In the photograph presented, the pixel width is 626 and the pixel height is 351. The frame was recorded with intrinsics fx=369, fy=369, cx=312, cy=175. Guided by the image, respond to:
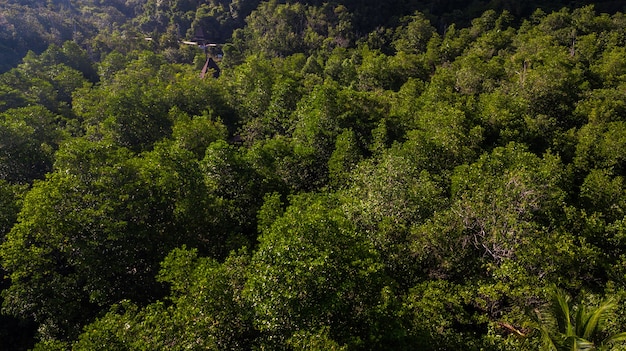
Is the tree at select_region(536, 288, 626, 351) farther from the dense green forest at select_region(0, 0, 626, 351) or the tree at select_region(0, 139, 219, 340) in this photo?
the tree at select_region(0, 139, 219, 340)

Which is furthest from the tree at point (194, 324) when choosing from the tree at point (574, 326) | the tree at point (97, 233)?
the tree at point (574, 326)

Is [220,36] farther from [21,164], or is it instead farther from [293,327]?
[293,327]

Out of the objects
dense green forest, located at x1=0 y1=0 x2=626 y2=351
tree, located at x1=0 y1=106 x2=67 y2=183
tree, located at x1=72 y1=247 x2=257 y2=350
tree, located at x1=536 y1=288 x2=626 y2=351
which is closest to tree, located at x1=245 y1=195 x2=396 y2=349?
dense green forest, located at x1=0 y1=0 x2=626 y2=351

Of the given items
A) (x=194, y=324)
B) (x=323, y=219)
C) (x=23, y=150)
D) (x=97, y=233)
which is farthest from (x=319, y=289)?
(x=23, y=150)

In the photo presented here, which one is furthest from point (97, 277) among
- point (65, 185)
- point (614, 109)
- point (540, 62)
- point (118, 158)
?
Result: point (540, 62)

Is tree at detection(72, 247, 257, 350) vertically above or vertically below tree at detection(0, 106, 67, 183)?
above

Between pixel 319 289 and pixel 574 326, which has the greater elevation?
pixel 574 326

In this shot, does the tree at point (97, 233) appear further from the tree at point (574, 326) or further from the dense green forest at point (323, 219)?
the tree at point (574, 326)

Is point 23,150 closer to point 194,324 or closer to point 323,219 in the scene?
point 194,324

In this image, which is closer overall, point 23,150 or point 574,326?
point 574,326
